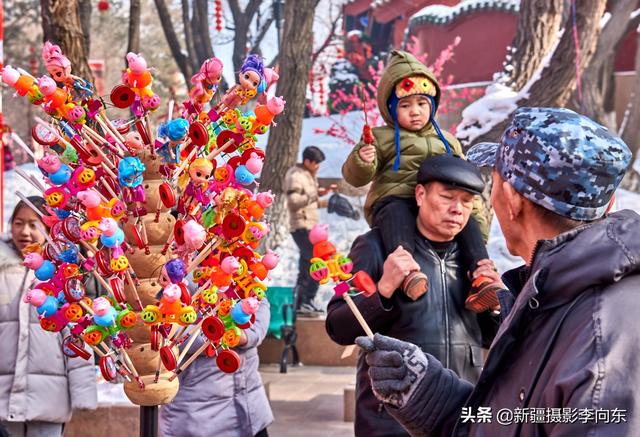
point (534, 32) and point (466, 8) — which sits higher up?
point (466, 8)

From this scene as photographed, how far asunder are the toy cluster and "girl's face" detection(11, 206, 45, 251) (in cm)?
141

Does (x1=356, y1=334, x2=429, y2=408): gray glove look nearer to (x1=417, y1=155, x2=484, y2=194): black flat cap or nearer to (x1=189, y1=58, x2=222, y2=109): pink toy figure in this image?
(x1=189, y1=58, x2=222, y2=109): pink toy figure

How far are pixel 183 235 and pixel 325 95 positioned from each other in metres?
6.93

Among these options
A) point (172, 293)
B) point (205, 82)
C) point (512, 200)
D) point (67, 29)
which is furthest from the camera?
point (67, 29)

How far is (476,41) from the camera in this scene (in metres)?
8.70

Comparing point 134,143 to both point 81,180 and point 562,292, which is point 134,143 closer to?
point 81,180

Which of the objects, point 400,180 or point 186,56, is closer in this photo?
point 400,180

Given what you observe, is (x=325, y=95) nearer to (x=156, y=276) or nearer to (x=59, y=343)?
(x=59, y=343)

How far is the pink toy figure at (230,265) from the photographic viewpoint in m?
2.37

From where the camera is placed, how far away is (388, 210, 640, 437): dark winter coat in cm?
138

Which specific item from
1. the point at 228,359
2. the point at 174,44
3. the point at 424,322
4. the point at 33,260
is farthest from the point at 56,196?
the point at 174,44

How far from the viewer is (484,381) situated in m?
1.66

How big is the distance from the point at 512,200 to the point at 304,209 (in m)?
7.22

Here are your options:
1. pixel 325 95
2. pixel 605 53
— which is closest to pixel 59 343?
pixel 325 95
